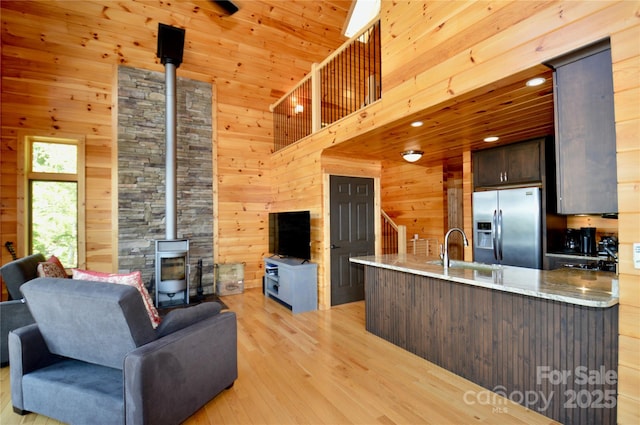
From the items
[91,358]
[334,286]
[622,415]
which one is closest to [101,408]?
[91,358]

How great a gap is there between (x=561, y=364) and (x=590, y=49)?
1.98 m

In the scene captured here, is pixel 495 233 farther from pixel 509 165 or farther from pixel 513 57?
pixel 513 57

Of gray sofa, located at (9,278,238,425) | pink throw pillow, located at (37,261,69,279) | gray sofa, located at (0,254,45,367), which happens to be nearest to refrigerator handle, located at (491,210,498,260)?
gray sofa, located at (9,278,238,425)

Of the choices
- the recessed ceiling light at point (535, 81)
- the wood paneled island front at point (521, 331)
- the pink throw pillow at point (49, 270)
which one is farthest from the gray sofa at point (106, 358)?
the recessed ceiling light at point (535, 81)

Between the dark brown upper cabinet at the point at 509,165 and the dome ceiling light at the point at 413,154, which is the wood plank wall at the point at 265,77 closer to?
the dark brown upper cabinet at the point at 509,165

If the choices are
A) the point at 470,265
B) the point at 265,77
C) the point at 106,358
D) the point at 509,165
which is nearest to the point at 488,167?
the point at 509,165

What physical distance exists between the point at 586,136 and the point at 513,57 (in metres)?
0.69

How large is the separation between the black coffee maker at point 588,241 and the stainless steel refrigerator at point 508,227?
48cm

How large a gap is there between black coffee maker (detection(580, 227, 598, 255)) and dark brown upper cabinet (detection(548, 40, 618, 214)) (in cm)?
230

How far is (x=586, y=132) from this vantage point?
1.87 meters

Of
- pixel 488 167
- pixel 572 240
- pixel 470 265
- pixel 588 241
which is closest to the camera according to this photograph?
pixel 470 265

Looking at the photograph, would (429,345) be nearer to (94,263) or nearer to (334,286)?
(334,286)

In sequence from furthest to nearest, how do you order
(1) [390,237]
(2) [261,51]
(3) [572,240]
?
(1) [390,237] → (2) [261,51] → (3) [572,240]

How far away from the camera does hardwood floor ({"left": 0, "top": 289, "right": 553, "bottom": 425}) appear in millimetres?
2090
